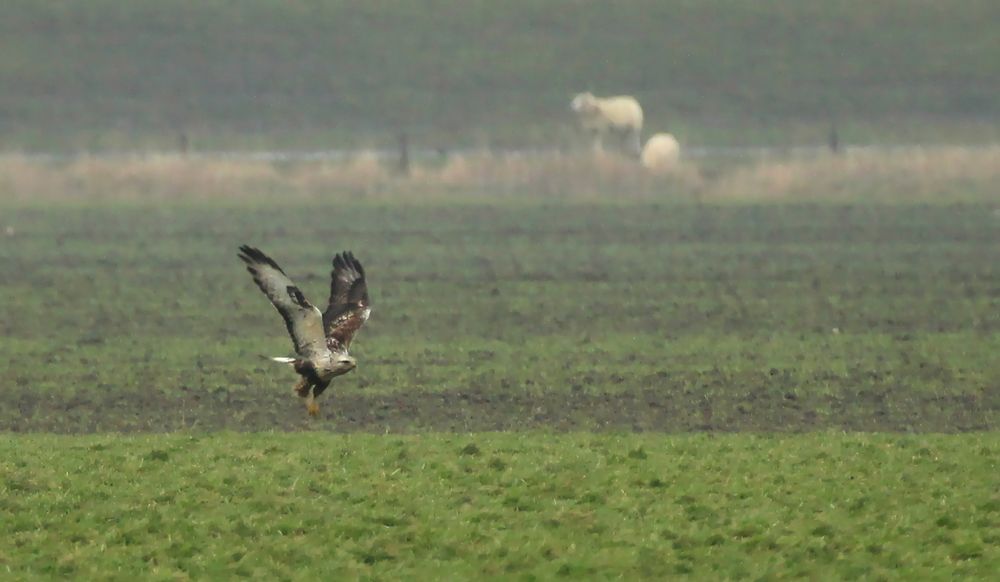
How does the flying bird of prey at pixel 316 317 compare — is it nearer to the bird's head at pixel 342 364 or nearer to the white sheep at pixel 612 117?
the bird's head at pixel 342 364

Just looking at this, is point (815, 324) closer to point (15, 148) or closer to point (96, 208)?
point (96, 208)

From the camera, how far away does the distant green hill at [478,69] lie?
187 ft

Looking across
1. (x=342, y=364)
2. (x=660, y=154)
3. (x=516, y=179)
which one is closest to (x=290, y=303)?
(x=342, y=364)

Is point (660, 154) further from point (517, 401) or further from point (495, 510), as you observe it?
point (495, 510)

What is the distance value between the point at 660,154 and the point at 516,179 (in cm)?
445

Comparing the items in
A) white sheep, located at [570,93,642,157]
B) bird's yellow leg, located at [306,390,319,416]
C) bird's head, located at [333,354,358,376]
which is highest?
white sheep, located at [570,93,642,157]

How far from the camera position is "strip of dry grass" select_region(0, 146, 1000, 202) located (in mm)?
44688

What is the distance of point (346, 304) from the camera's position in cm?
1595

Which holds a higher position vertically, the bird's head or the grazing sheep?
the grazing sheep

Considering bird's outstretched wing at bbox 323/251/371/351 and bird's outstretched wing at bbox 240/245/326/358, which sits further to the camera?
bird's outstretched wing at bbox 323/251/371/351

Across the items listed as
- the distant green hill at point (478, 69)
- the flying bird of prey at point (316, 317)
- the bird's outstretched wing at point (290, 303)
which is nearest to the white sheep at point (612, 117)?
the distant green hill at point (478, 69)

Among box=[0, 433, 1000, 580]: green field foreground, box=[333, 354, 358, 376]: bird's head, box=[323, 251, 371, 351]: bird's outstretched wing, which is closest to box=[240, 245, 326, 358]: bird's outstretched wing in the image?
box=[333, 354, 358, 376]: bird's head

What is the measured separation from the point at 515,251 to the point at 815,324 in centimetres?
947

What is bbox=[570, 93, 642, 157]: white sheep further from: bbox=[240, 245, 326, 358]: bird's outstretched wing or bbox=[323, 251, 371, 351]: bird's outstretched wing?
bbox=[240, 245, 326, 358]: bird's outstretched wing
